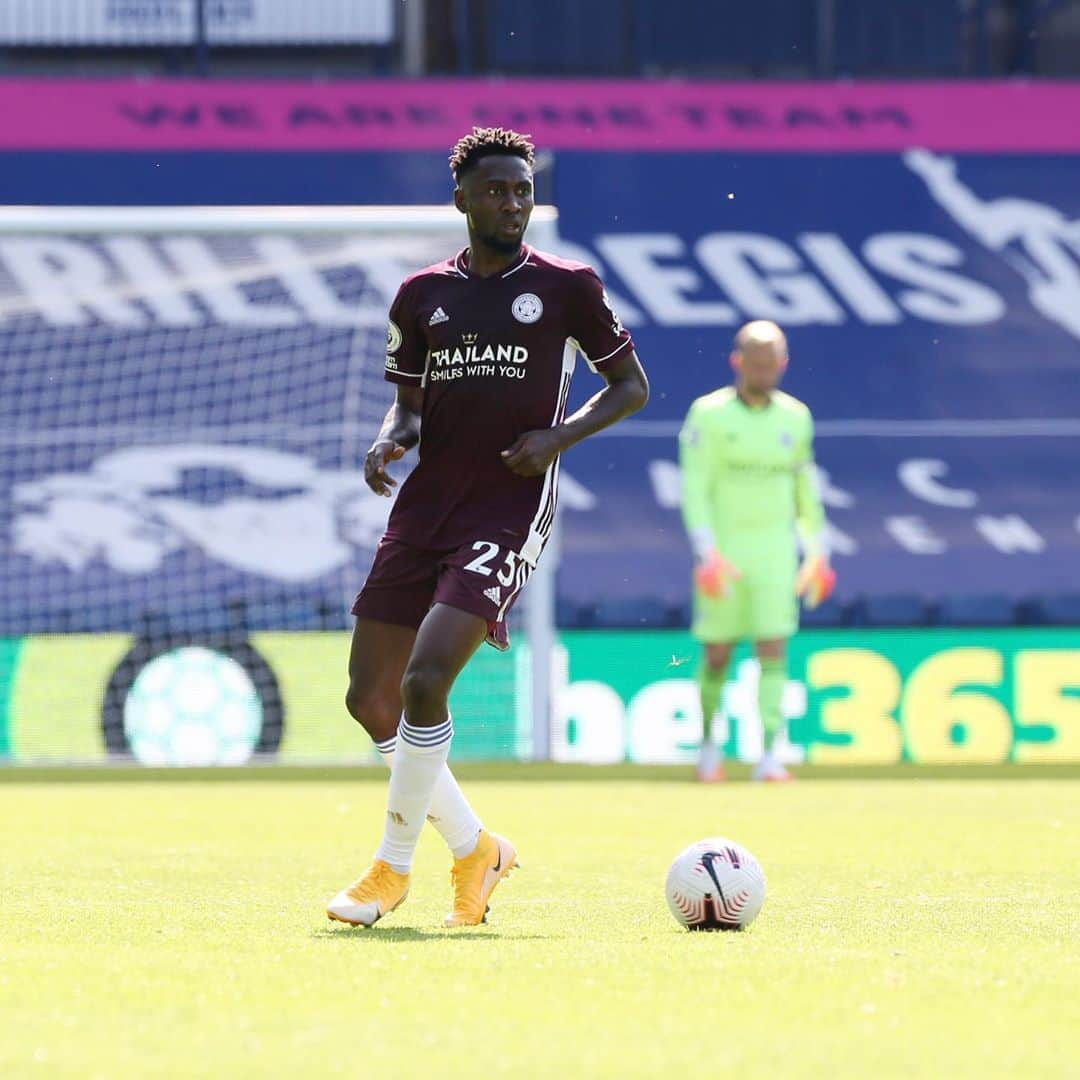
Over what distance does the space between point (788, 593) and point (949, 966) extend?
7660 millimetres

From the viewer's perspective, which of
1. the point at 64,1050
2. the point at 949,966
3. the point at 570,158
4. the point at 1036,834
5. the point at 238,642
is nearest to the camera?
the point at 64,1050

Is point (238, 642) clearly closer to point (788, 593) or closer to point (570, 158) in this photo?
point (788, 593)

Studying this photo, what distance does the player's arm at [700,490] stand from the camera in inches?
484

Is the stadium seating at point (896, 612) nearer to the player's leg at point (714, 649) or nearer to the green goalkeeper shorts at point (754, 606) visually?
the green goalkeeper shorts at point (754, 606)

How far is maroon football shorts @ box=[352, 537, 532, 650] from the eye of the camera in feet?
19.0

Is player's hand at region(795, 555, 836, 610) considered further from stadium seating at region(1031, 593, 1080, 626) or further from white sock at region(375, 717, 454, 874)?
white sock at region(375, 717, 454, 874)

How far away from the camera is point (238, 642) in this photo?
13477mm

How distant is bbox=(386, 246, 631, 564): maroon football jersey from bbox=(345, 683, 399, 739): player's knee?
424mm

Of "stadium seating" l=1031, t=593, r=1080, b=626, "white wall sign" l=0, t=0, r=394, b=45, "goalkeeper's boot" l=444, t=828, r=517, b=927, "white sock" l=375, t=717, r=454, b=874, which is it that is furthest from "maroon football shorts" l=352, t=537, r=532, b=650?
"white wall sign" l=0, t=0, r=394, b=45

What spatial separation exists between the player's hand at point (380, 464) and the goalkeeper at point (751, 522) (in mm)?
6392

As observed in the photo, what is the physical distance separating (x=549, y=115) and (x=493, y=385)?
11.4 m

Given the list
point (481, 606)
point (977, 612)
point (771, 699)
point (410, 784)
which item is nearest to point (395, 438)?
point (481, 606)

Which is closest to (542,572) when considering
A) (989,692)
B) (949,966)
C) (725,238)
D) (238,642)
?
(238,642)

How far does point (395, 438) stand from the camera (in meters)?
6.03
